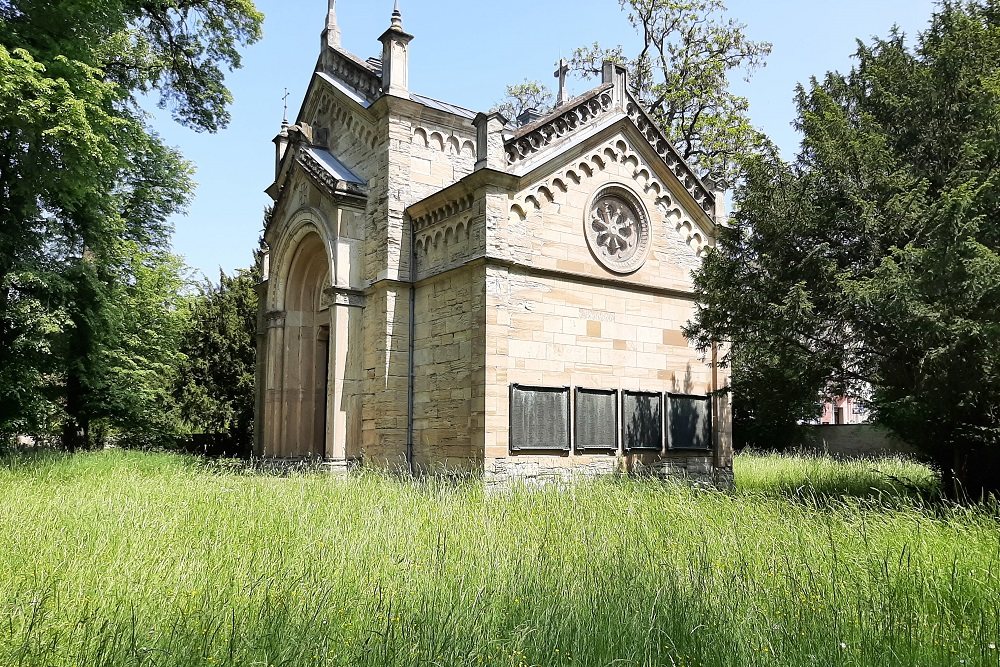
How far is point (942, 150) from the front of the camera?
12375 millimetres

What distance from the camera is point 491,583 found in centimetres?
580

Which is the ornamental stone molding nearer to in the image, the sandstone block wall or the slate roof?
the slate roof

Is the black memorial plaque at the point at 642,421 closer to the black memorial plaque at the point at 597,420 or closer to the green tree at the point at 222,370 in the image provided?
the black memorial plaque at the point at 597,420

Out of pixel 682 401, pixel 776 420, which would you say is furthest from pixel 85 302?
pixel 776 420

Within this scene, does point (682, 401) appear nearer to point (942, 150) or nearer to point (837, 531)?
point (942, 150)

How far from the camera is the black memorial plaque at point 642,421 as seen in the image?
50.3 feet

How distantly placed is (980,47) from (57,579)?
13843 millimetres

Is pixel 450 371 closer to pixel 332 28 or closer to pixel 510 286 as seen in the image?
pixel 510 286

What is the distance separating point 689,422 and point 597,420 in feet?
8.52

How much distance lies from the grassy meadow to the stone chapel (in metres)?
4.53

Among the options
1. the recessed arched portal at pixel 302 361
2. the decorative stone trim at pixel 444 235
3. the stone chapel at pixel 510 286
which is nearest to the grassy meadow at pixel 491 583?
the stone chapel at pixel 510 286

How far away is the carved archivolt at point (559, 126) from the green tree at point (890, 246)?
3894mm

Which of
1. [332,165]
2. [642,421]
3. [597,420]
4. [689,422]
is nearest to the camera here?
[597,420]

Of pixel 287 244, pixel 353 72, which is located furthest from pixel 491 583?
pixel 353 72
